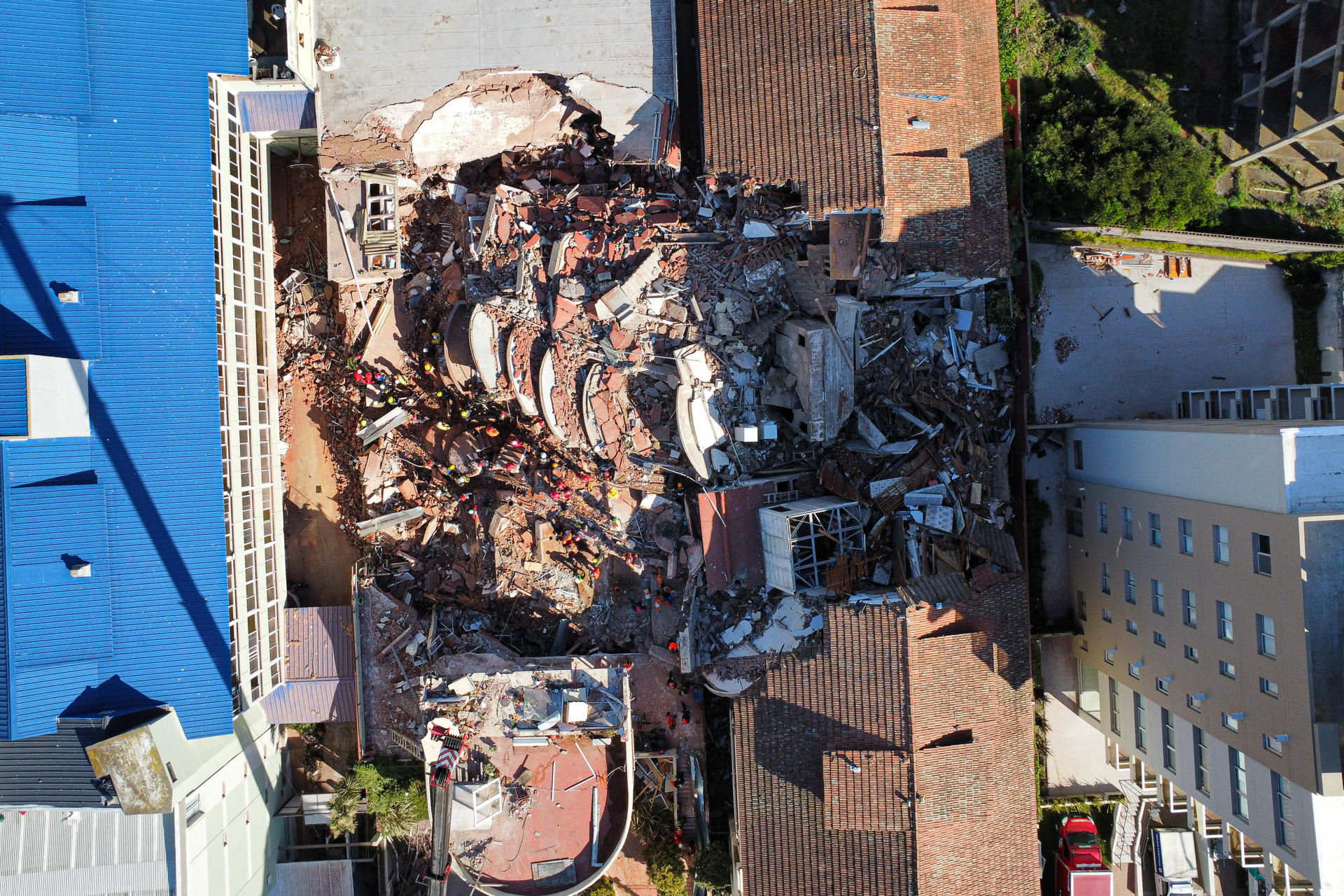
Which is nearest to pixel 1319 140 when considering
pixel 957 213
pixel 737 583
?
pixel 957 213

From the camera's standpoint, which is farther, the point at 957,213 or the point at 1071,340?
the point at 1071,340

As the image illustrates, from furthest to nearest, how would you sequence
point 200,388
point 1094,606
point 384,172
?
1. point 1094,606
2. point 384,172
3. point 200,388

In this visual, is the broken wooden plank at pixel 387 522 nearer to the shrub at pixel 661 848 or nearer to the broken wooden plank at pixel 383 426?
the broken wooden plank at pixel 383 426

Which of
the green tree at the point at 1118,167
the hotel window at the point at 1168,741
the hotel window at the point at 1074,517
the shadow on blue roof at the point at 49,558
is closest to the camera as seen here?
the shadow on blue roof at the point at 49,558

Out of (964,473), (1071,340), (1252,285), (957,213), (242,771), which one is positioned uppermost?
(957,213)

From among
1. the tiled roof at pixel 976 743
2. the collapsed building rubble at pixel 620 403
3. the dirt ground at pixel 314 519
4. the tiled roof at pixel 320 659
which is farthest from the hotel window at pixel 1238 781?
the dirt ground at pixel 314 519

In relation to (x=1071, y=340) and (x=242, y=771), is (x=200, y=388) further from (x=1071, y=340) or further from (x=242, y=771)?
(x=1071, y=340)
